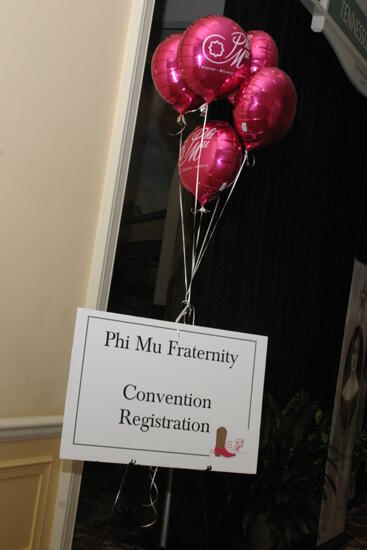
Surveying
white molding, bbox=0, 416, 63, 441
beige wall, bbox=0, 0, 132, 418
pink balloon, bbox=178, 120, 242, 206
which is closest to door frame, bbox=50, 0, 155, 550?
beige wall, bbox=0, 0, 132, 418

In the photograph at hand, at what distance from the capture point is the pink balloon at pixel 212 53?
97.6 inches

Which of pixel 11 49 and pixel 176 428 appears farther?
pixel 11 49

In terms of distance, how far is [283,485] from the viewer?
138 inches

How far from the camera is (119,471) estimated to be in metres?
3.08

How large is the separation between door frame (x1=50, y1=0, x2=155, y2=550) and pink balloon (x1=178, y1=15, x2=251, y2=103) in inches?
17.4

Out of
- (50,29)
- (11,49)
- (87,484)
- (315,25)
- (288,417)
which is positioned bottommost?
(87,484)

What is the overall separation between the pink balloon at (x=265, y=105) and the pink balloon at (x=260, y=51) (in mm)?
60

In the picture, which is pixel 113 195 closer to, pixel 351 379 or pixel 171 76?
pixel 171 76

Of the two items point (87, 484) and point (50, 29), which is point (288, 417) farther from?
point (50, 29)

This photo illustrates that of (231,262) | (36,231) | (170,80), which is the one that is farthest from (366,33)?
(36,231)

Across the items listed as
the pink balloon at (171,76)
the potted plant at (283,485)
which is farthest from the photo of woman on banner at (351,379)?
the pink balloon at (171,76)

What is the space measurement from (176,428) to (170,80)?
1.33 m

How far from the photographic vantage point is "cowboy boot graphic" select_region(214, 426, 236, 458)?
227cm

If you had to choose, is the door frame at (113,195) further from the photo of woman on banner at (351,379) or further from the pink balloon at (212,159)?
the photo of woman on banner at (351,379)
